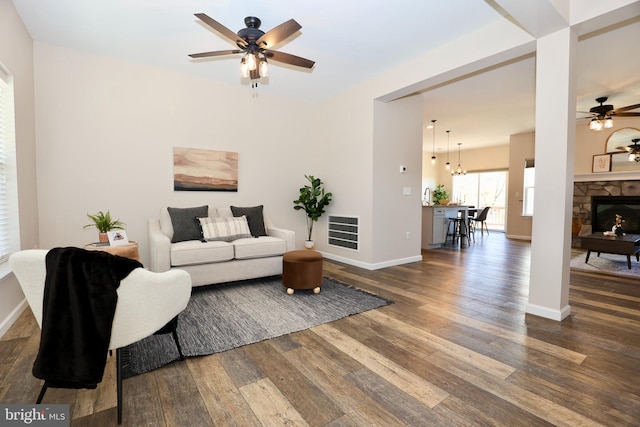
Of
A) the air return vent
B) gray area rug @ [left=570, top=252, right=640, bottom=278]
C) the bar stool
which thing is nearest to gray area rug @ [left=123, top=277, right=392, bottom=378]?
the air return vent

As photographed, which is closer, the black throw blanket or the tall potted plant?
the black throw blanket

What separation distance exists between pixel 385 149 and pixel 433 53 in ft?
4.64

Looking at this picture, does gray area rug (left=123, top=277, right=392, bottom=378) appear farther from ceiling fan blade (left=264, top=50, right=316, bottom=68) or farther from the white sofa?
ceiling fan blade (left=264, top=50, right=316, bottom=68)

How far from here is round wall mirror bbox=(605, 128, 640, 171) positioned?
6.18 m

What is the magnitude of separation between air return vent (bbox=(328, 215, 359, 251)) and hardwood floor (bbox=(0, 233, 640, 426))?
1.91 meters

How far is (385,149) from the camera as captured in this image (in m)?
4.52

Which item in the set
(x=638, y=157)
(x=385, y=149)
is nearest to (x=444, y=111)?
(x=385, y=149)

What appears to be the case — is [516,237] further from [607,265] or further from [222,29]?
[222,29]

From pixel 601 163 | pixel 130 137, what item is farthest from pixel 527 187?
pixel 130 137

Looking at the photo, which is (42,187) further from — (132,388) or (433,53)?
(433,53)

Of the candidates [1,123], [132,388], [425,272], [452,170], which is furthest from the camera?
[452,170]

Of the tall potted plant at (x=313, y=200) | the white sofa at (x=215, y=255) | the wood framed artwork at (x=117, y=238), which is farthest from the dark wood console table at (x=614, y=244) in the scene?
the wood framed artwork at (x=117, y=238)

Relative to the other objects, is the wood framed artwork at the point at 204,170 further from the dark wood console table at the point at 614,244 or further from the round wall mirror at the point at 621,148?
the round wall mirror at the point at 621,148

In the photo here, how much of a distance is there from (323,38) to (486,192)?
9315 mm
